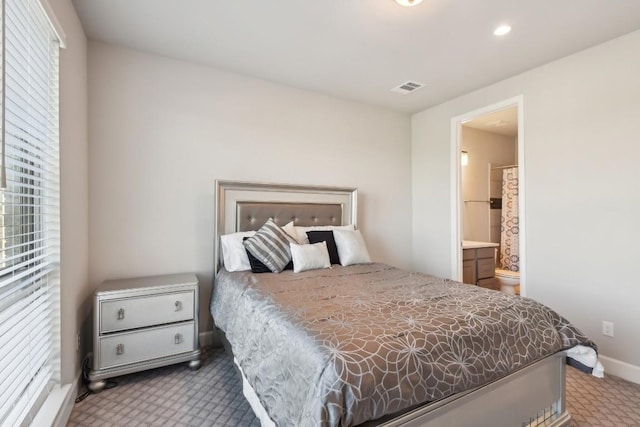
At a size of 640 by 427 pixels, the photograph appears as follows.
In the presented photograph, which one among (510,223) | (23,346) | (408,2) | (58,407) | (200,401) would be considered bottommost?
(200,401)

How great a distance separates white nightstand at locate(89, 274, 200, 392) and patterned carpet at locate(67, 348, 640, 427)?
0.13 metres

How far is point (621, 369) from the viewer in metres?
2.33

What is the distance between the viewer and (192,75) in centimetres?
280

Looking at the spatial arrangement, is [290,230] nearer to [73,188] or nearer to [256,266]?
[256,266]

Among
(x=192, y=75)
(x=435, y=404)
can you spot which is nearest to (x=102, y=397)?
(x=435, y=404)

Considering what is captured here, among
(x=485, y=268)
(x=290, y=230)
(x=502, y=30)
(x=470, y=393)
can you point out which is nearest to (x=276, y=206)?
(x=290, y=230)

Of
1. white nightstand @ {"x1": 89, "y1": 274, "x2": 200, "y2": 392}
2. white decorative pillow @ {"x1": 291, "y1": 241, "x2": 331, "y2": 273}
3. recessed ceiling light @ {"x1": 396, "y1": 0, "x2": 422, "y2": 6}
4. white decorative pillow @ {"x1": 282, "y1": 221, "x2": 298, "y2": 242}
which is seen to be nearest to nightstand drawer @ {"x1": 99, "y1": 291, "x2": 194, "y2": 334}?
white nightstand @ {"x1": 89, "y1": 274, "x2": 200, "y2": 392}

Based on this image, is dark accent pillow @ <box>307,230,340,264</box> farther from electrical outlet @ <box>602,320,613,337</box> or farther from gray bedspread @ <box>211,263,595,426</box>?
electrical outlet @ <box>602,320,613,337</box>

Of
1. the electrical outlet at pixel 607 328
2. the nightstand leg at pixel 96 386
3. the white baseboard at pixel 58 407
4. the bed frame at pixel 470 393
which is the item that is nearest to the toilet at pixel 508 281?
the electrical outlet at pixel 607 328

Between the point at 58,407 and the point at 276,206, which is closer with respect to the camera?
the point at 58,407

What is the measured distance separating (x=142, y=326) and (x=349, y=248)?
70.4 inches

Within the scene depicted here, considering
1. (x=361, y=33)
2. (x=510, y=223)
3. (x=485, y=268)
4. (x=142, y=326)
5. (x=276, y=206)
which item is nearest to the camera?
(x=142, y=326)

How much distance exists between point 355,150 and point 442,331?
2.72m

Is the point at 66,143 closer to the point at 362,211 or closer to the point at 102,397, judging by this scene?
the point at 102,397
